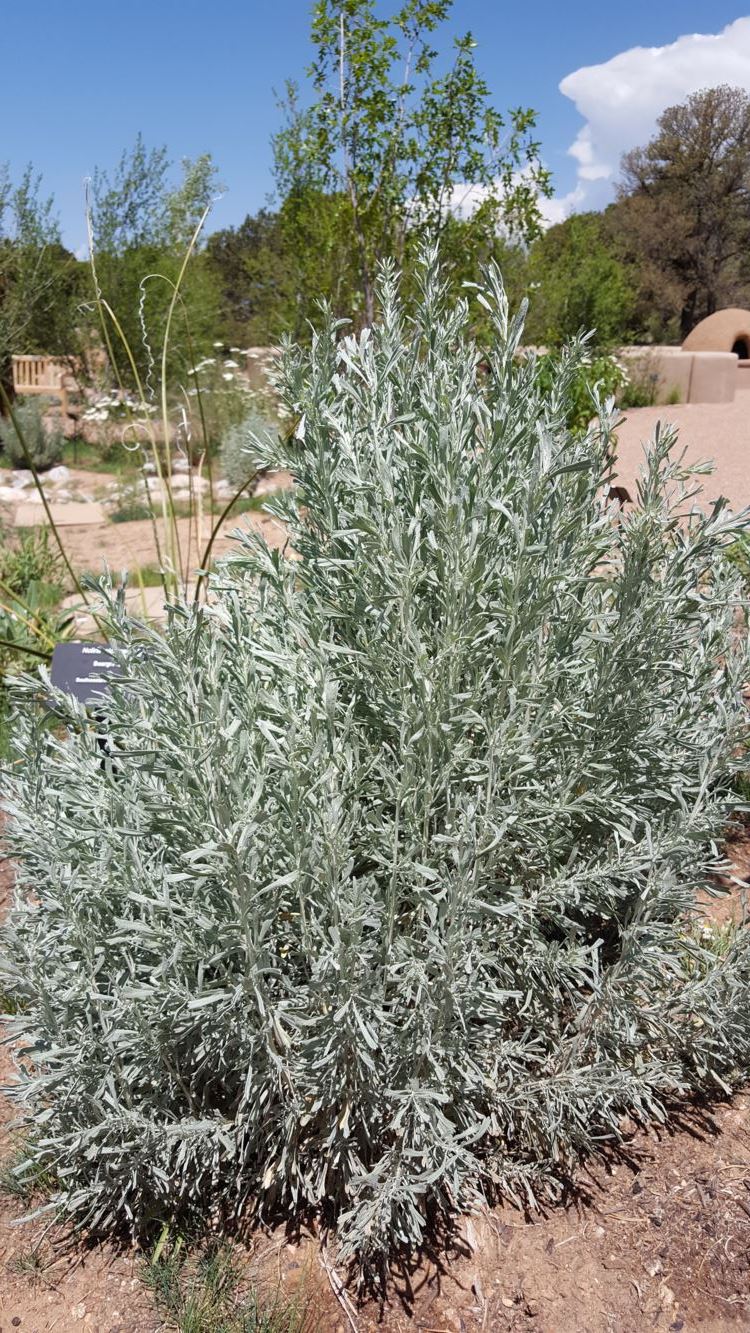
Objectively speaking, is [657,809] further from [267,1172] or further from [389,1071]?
[267,1172]

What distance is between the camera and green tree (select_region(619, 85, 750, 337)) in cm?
2719

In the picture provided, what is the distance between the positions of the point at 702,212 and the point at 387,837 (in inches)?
1204

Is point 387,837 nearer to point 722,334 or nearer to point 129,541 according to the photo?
point 129,541

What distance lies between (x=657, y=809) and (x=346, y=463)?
37.2 inches

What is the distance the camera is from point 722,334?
18062 millimetres

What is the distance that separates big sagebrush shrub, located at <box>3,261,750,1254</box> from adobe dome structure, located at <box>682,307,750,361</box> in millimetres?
17828

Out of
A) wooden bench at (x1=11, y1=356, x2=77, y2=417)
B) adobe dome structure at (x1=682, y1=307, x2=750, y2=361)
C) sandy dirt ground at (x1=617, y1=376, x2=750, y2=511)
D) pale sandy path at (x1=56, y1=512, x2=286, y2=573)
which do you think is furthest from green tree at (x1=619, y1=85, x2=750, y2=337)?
pale sandy path at (x1=56, y1=512, x2=286, y2=573)

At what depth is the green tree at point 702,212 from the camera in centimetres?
2719

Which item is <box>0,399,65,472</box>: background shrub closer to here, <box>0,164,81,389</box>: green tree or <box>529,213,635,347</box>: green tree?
<box>0,164,81,389</box>: green tree

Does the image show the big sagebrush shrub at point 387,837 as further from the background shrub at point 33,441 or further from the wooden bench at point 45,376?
the wooden bench at point 45,376

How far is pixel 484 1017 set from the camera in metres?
1.66

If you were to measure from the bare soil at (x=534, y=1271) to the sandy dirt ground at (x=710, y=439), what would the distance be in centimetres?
635

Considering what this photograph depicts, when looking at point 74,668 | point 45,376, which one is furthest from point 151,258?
point 74,668

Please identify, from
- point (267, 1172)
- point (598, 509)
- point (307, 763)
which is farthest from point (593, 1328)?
point (598, 509)
